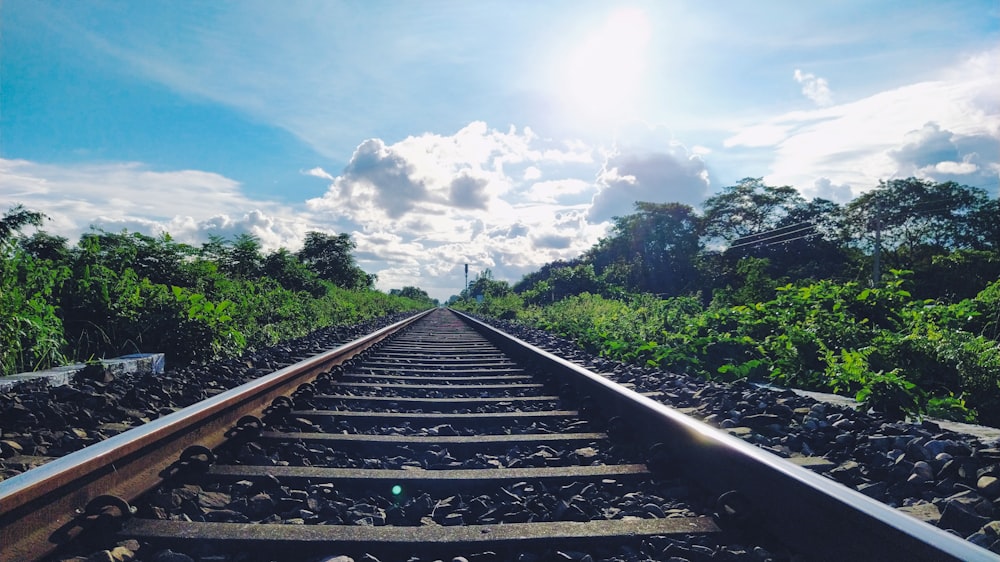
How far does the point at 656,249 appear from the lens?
44.3m

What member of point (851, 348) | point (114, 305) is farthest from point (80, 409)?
point (851, 348)

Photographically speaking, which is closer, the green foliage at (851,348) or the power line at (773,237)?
the green foliage at (851,348)

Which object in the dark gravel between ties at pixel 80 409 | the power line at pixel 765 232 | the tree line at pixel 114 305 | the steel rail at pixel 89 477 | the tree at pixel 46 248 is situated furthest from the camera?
the power line at pixel 765 232

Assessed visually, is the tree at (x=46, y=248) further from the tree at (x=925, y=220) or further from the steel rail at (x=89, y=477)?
the tree at (x=925, y=220)

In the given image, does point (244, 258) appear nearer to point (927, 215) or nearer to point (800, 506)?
point (800, 506)

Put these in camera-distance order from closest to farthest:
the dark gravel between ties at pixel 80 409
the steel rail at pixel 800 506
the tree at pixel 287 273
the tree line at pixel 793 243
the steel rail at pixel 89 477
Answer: the steel rail at pixel 800 506 → the steel rail at pixel 89 477 → the dark gravel between ties at pixel 80 409 → the tree at pixel 287 273 → the tree line at pixel 793 243

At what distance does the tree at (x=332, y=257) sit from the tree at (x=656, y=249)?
1736 cm

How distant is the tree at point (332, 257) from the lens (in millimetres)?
34656

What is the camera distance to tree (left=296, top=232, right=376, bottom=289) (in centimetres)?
3466

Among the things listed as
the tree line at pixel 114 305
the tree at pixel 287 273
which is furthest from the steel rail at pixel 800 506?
the tree at pixel 287 273

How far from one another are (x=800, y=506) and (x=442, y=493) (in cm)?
121

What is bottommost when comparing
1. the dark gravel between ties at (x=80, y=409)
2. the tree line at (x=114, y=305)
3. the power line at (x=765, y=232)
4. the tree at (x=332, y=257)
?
the dark gravel between ties at (x=80, y=409)

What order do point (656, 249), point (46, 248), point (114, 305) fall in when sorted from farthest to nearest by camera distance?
point (656, 249), point (46, 248), point (114, 305)

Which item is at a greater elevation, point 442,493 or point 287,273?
point 287,273
